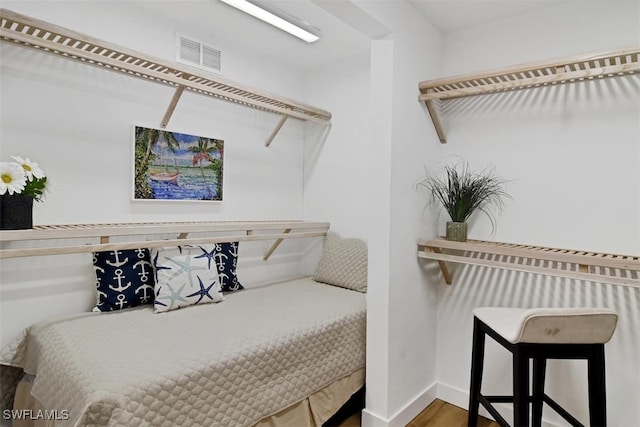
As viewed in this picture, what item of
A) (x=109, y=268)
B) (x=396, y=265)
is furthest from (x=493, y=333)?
(x=109, y=268)

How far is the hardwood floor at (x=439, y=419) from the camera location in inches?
83.5

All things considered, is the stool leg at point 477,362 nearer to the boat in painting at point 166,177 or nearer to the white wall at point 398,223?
the white wall at point 398,223

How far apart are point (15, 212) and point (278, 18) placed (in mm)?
1703

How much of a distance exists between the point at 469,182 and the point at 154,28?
2.18 meters

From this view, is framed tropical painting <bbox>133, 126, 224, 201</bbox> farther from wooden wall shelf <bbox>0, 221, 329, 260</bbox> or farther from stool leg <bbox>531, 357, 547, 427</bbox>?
stool leg <bbox>531, 357, 547, 427</bbox>

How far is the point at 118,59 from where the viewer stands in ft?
6.18

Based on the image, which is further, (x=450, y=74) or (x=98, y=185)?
(x=450, y=74)

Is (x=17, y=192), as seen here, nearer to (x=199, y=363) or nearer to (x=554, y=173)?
(x=199, y=363)

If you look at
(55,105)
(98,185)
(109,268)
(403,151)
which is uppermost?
(55,105)

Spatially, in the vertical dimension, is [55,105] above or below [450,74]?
below

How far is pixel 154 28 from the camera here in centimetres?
230

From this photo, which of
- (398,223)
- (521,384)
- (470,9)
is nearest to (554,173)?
(398,223)

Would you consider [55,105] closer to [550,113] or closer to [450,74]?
[450,74]

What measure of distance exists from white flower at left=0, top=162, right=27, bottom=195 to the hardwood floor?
6.45 ft
